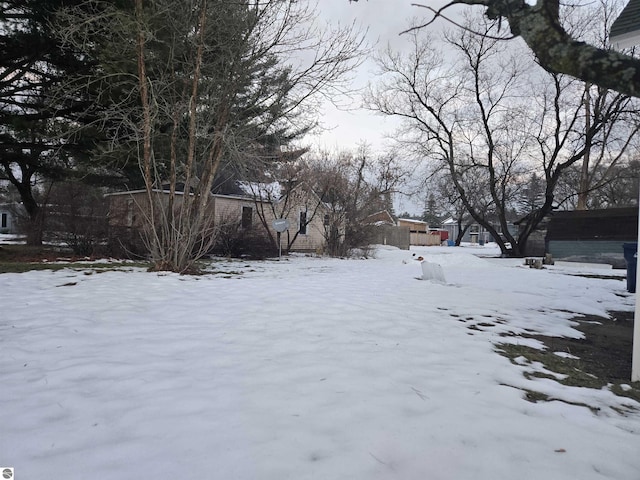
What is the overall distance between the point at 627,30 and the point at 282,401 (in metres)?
5.18

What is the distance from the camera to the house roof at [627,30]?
405cm

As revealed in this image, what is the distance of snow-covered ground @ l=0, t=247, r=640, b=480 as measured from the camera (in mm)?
1684

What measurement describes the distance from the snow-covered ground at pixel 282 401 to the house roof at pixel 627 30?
3.38 m

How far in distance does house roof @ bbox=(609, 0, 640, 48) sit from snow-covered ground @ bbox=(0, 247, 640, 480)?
3.38 m

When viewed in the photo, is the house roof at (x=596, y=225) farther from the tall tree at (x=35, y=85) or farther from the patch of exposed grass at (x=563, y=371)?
the tall tree at (x=35, y=85)

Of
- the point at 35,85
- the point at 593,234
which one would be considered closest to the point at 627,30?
the point at 35,85

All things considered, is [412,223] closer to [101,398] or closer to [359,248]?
[359,248]

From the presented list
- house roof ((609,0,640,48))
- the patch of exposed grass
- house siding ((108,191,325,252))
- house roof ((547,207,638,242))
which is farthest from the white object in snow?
house roof ((547,207,638,242))

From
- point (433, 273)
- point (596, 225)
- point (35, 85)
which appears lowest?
point (433, 273)

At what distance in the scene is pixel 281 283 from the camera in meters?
7.52

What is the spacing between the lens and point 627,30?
4.07 meters

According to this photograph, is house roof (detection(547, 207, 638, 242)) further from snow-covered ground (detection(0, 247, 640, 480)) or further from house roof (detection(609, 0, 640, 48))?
snow-covered ground (detection(0, 247, 640, 480))

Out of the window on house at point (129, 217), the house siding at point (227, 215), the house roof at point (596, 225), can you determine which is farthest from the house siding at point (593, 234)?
the window on house at point (129, 217)

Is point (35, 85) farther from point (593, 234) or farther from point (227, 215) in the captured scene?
point (593, 234)
